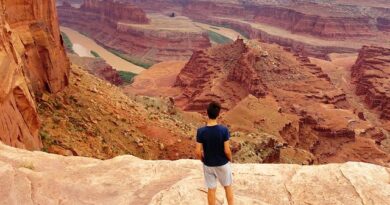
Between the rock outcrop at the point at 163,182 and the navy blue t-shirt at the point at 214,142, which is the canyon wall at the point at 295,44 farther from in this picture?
the navy blue t-shirt at the point at 214,142

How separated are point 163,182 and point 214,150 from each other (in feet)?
8.63

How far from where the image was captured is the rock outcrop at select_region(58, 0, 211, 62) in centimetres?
11050

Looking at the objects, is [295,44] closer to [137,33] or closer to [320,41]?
[320,41]

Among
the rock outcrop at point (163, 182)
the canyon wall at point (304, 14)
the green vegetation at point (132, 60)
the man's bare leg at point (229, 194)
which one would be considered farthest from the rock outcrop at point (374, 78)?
the man's bare leg at point (229, 194)

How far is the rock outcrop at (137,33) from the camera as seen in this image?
363 ft

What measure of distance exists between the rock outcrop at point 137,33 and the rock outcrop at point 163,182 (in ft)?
313

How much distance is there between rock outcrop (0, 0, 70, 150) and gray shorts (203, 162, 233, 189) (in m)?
6.91

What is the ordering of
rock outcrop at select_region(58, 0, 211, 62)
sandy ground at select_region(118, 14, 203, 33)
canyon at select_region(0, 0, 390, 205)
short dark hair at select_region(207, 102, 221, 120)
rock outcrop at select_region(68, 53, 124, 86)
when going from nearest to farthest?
short dark hair at select_region(207, 102, 221, 120)
canyon at select_region(0, 0, 390, 205)
rock outcrop at select_region(68, 53, 124, 86)
rock outcrop at select_region(58, 0, 211, 62)
sandy ground at select_region(118, 14, 203, 33)

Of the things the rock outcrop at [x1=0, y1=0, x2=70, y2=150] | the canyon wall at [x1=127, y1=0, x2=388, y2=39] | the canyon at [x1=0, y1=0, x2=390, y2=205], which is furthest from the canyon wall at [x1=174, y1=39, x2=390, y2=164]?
the canyon wall at [x1=127, y1=0, x2=388, y2=39]

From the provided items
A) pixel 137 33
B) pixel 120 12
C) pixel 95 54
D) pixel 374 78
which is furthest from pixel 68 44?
pixel 374 78

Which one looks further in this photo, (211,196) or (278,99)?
(278,99)

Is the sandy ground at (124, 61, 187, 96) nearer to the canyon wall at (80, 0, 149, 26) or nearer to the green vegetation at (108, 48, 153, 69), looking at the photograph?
the green vegetation at (108, 48, 153, 69)

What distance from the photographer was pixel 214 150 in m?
7.92

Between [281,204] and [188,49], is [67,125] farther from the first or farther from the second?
[188,49]
